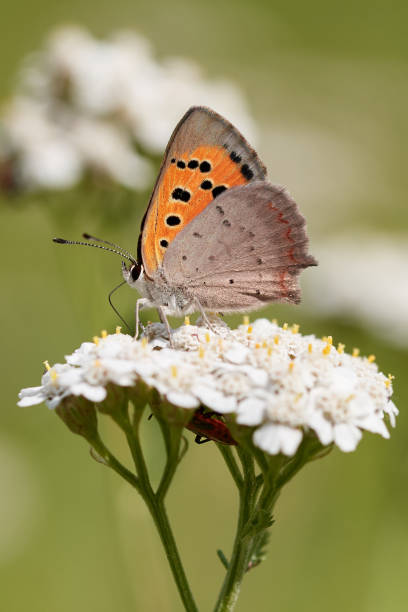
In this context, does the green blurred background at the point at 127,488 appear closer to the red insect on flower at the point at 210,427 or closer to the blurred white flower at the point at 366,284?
the blurred white flower at the point at 366,284

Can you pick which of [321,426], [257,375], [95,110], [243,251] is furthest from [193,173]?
[95,110]

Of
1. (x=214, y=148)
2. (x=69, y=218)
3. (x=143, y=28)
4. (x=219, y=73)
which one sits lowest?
(x=214, y=148)

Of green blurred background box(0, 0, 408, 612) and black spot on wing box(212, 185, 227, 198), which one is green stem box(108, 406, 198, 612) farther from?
black spot on wing box(212, 185, 227, 198)

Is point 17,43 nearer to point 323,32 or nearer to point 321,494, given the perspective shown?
point 323,32

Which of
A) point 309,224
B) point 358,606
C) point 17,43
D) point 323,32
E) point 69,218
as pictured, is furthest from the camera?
point 323,32

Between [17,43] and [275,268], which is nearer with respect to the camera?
[275,268]

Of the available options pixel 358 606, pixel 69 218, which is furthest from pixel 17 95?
pixel 358 606
